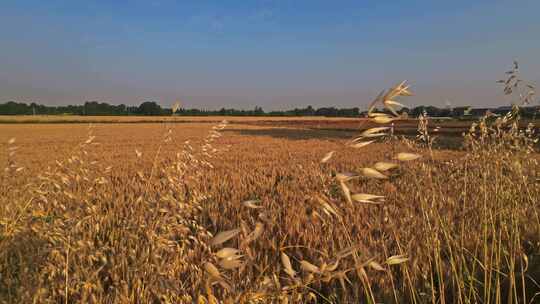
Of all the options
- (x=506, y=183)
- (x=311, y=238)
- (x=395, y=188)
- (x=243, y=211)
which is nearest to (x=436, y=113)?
(x=506, y=183)

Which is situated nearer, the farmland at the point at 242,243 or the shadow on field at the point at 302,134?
the farmland at the point at 242,243

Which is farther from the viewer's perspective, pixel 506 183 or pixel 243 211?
pixel 243 211

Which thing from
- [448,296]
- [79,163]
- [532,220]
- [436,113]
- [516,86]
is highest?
[516,86]

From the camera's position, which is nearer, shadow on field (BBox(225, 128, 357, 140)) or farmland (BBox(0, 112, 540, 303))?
farmland (BBox(0, 112, 540, 303))

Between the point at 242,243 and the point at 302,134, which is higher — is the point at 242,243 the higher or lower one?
the higher one

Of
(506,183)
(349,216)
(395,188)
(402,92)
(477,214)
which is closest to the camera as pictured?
(402,92)

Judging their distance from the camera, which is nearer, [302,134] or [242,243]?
[242,243]

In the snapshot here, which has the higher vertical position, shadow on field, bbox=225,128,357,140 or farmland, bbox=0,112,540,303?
farmland, bbox=0,112,540,303

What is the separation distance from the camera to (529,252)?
9.18 feet

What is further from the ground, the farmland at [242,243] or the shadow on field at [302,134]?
the farmland at [242,243]

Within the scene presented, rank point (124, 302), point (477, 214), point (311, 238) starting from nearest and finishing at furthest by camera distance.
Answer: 1. point (124, 302)
2. point (311, 238)
3. point (477, 214)

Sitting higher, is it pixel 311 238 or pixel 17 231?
pixel 17 231

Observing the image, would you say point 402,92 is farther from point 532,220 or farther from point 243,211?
point 243,211

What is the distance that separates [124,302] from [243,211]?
103 inches
